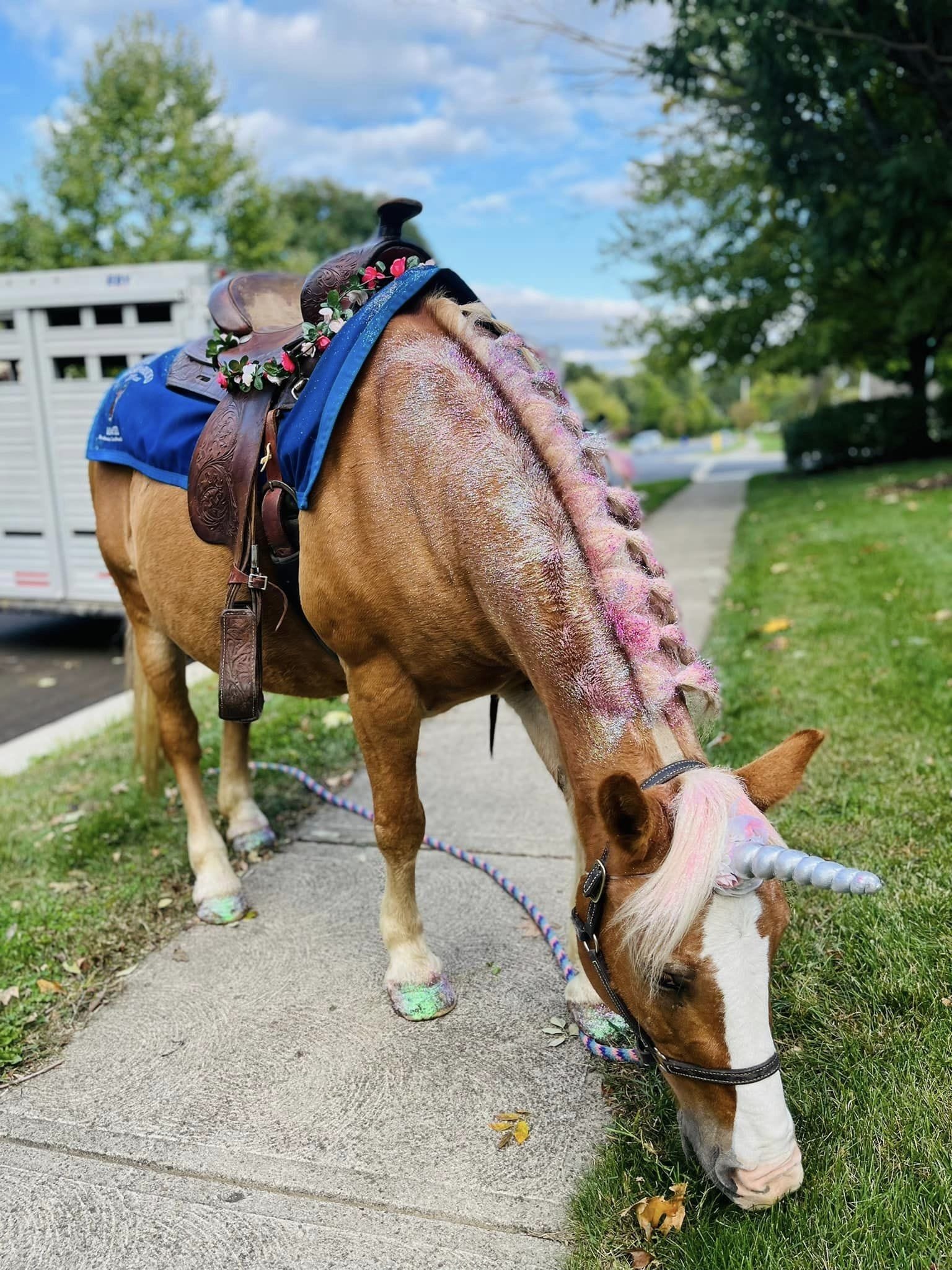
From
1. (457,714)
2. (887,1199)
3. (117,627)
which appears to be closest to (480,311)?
(887,1199)

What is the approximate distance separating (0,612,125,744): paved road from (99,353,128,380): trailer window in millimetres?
2619

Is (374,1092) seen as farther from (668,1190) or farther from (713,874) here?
(713,874)

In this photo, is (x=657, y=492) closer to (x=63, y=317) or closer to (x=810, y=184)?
(x=810, y=184)

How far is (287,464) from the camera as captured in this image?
8.96 feet

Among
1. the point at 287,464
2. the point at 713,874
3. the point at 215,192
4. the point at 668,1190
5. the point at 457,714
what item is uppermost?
the point at 215,192

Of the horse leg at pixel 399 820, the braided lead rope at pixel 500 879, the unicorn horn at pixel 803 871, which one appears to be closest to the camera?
the unicorn horn at pixel 803 871

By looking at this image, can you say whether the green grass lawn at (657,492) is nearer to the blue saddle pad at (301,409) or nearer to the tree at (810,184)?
the tree at (810,184)

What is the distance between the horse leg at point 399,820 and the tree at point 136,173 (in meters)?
21.8

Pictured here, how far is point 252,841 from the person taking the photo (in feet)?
13.0

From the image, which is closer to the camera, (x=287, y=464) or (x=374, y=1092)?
(x=374, y=1092)

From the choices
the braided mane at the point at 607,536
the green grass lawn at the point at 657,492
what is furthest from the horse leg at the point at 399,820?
the green grass lawn at the point at 657,492

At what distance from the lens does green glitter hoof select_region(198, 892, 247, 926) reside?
341cm

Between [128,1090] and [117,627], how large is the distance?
27.6 feet

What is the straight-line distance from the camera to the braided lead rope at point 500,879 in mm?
2484
